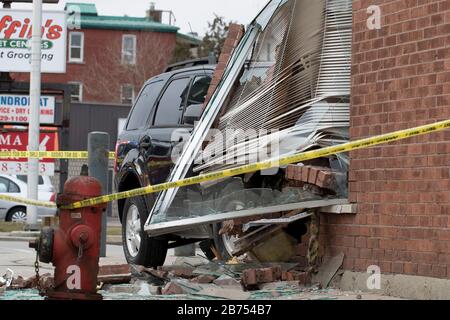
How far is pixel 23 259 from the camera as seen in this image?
12.7 metres

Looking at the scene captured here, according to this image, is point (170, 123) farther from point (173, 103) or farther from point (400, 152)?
point (400, 152)

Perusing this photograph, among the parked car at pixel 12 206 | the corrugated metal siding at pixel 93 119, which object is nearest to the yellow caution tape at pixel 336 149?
the parked car at pixel 12 206

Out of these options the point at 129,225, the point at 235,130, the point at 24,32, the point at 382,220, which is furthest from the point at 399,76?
the point at 24,32

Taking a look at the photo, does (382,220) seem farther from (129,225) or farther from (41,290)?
(129,225)

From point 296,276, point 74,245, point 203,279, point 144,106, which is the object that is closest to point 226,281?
point 203,279

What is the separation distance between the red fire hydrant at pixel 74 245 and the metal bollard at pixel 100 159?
5152 millimetres

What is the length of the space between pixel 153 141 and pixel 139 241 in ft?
3.63

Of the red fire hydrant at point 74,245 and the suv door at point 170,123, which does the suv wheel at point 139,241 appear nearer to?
the suv door at point 170,123

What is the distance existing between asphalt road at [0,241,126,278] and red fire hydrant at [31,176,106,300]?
290 cm

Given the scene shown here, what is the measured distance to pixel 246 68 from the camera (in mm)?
10180

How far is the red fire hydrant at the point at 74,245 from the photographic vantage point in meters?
7.48

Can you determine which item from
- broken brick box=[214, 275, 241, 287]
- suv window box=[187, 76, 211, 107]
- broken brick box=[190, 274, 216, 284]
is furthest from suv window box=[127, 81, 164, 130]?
broken brick box=[214, 275, 241, 287]

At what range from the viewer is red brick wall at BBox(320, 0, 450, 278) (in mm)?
8039
